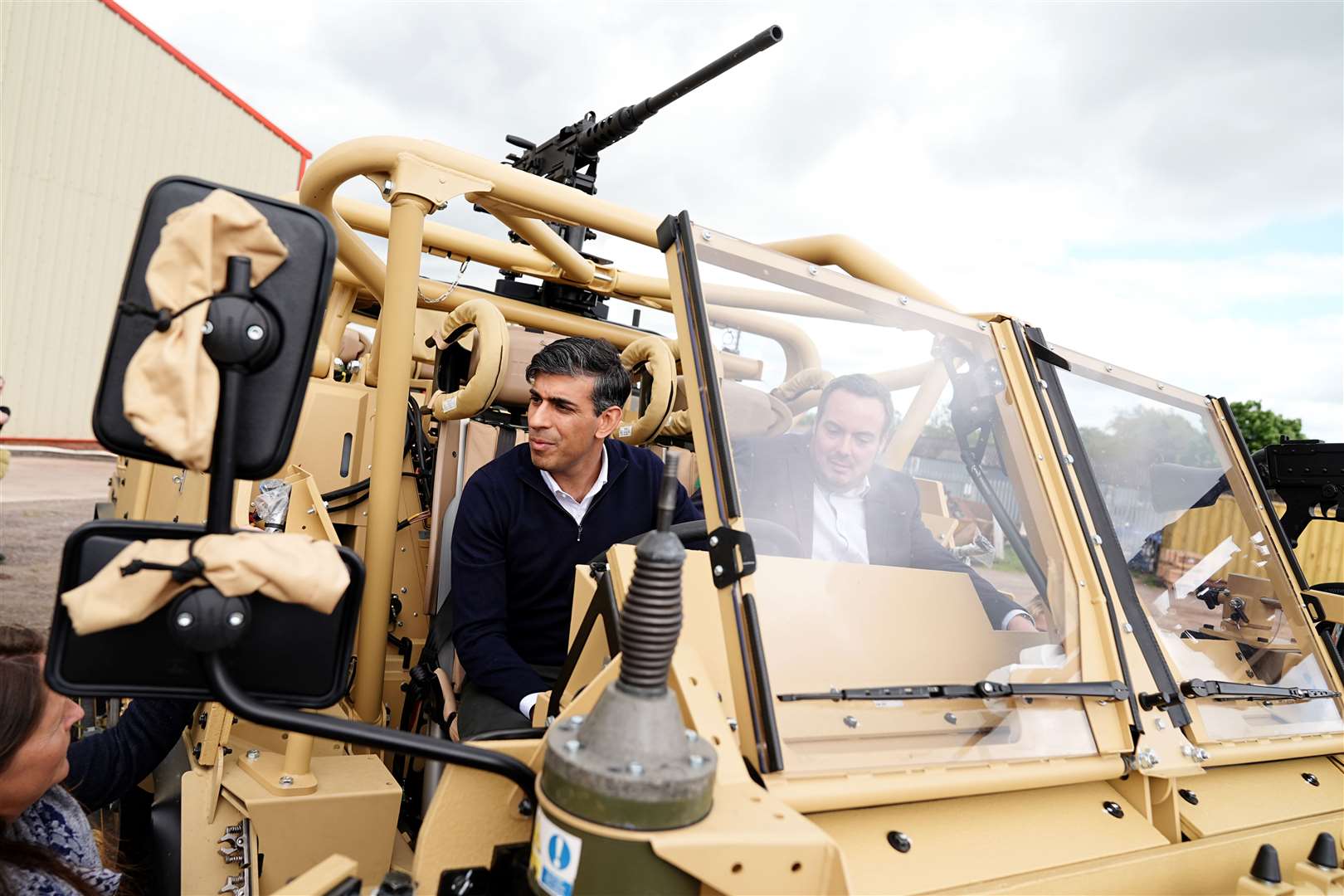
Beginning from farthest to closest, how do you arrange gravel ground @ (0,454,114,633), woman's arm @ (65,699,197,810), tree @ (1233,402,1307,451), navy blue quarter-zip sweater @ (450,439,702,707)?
tree @ (1233,402,1307,451)
gravel ground @ (0,454,114,633)
navy blue quarter-zip sweater @ (450,439,702,707)
woman's arm @ (65,699,197,810)

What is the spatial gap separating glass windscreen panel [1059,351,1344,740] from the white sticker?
149cm

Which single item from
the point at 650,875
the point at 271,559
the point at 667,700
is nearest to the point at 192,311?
the point at 271,559

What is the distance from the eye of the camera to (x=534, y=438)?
114 inches

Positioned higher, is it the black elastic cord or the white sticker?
the black elastic cord

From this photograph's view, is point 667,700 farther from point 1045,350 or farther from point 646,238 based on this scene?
point 646,238

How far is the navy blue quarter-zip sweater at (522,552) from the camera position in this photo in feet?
8.80

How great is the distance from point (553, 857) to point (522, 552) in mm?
1725

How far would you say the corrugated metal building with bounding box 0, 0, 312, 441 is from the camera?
550 inches

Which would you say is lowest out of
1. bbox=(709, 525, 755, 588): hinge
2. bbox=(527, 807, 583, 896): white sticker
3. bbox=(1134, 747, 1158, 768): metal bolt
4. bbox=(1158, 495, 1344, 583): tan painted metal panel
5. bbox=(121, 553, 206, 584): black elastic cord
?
bbox=(527, 807, 583, 896): white sticker

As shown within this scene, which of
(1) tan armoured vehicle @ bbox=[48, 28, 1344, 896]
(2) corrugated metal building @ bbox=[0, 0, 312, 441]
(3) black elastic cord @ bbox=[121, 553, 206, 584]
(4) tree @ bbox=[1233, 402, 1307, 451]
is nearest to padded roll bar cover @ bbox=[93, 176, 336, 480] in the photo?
(1) tan armoured vehicle @ bbox=[48, 28, 1344, 896]

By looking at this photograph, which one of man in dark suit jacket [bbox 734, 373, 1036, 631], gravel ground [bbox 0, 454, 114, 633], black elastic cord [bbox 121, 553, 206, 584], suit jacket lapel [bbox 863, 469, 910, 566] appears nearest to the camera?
black elastic cord [bbox 121, 553, 206, 584]

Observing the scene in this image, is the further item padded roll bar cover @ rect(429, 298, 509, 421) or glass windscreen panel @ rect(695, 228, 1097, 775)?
padded roll bar cover @ rect(429, 298, 509, 421)

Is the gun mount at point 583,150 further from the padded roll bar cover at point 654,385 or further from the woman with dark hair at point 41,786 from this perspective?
the woman with dark hair at point 41,786

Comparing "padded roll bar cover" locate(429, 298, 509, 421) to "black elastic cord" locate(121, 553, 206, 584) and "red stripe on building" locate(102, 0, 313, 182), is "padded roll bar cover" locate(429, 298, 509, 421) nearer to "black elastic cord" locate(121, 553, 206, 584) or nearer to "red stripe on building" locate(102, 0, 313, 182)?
"black elastic cord" locate(121, 553, 206, 584)
